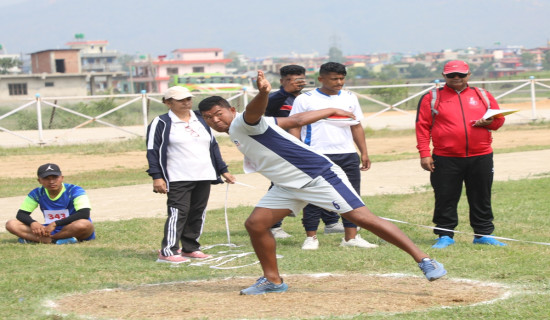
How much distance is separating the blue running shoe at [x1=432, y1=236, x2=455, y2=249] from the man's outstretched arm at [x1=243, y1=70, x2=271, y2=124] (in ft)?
10.7

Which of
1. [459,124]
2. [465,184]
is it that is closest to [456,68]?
[459,124]

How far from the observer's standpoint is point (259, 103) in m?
6.47

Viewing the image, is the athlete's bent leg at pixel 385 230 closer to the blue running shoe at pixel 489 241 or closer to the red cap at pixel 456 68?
the blue running shoe at pixel 489 241

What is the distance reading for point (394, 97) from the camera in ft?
132

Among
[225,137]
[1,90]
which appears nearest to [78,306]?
[225,137]

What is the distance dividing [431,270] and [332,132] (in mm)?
2842

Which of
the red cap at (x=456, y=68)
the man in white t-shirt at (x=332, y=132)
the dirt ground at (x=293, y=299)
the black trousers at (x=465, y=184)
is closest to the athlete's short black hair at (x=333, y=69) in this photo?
the man in white t-shirt at (x=332, y=132)

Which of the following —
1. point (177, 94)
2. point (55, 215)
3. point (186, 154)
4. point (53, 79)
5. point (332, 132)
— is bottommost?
point (53, 79)

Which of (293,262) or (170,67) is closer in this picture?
(293,262)

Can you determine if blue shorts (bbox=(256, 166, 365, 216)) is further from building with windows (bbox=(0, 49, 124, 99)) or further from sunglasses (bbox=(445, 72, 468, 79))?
building with windows (bbox=(0, 49, 124, 99))

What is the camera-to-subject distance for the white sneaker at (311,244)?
9.33 metres

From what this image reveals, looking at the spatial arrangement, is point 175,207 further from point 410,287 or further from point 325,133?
point 410,287

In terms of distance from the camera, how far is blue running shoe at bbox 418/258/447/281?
6770mm

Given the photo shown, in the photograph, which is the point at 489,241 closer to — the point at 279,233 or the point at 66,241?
the point at 279,233
